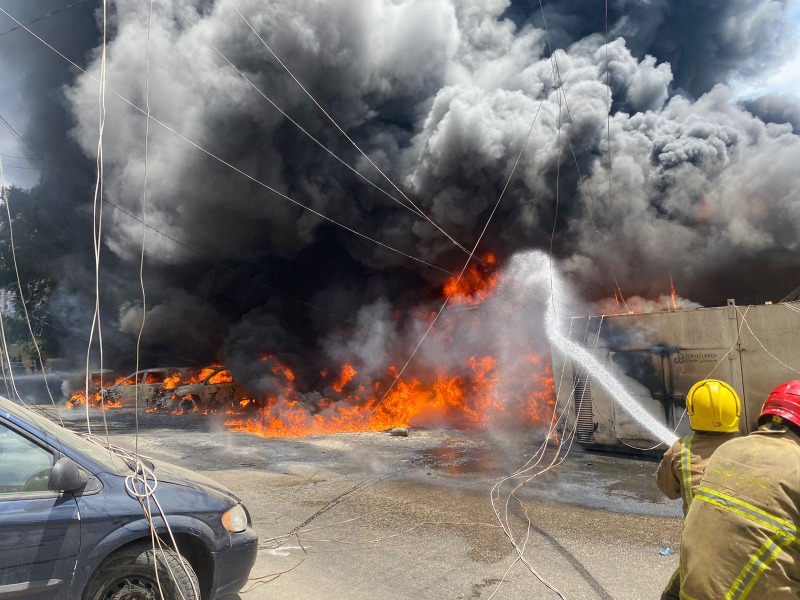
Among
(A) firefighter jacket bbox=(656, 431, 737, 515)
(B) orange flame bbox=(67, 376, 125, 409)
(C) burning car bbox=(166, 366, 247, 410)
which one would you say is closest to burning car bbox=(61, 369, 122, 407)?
(B) orange flame bbox=(67, 376, 125, 409)

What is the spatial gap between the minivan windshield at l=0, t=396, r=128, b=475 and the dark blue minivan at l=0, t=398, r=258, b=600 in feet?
0.04

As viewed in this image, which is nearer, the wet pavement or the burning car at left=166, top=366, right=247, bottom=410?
the wet pavement

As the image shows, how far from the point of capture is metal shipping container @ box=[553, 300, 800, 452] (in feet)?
24.5

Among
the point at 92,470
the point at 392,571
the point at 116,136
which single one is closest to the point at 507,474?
the point at 392,571

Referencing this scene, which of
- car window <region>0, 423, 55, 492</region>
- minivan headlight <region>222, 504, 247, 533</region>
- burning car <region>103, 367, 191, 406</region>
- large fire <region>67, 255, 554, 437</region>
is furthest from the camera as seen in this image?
burning car <region>103, 367, 191, 406</region>

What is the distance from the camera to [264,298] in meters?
20.1

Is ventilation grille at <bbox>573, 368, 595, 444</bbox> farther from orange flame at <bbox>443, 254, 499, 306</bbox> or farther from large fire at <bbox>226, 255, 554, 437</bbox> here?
orange flame at <bbox>443, 254, 499, 306</bbox>

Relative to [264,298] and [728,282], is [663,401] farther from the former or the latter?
[264,298]

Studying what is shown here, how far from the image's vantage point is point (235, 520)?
3096 mm

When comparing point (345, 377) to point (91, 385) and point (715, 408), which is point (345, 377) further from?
point (715, 408)

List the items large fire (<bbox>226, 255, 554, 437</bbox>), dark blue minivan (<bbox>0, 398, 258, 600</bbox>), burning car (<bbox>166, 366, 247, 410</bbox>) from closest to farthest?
dark blue minivan (<bbox>0, 398, 258, 600</bbox>) → large fire (<bbox>226, 255, 554, 437</bbox>) → burning car (<bbox>166, 366, 247, 410</bbox>)

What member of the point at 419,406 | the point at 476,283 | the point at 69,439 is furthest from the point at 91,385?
the point at 69,439

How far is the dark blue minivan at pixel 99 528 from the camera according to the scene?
2457 mm

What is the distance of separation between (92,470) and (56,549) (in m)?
0.40
